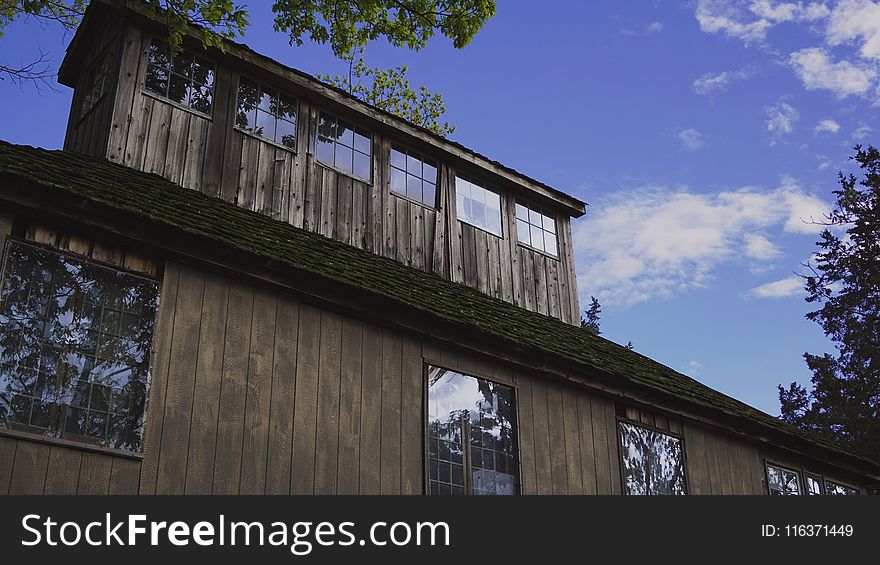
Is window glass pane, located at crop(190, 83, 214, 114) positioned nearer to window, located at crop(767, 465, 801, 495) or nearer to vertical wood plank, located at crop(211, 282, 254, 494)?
vertical wood plank, located at crop(211, 282, 254, 494)

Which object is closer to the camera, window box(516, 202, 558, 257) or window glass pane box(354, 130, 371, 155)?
window glass pane box(354, 130, 371, 155)

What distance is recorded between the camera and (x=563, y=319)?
53.3 ft

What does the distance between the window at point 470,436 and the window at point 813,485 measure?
266 inches

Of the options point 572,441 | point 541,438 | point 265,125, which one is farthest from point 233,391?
point 265,125

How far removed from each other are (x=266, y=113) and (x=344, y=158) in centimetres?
142

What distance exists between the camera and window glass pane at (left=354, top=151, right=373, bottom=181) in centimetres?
1440

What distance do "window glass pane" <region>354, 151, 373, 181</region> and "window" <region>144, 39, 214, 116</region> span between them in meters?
2.49

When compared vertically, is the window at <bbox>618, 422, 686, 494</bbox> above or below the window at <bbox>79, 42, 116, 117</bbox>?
below

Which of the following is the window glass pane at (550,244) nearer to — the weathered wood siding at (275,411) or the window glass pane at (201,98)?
the weathered wood siding at (275,411)

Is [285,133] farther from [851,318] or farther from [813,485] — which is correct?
[851,318]

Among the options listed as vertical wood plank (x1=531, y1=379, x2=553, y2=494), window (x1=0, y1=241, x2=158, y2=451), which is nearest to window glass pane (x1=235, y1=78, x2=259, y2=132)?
window (x1=0, y1=241, x2=158, y2=451)

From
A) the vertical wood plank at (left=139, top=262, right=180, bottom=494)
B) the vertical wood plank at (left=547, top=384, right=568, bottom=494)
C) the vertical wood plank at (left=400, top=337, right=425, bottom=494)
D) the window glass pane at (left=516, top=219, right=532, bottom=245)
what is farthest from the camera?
the window glass pane at (left=516, top=219, right=532, bottom=245)
